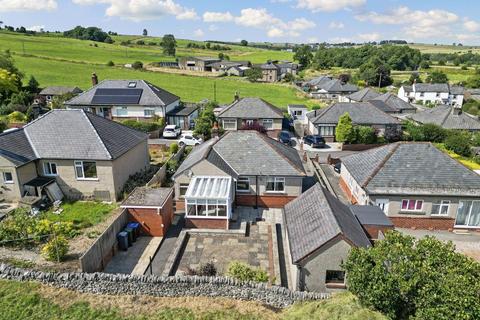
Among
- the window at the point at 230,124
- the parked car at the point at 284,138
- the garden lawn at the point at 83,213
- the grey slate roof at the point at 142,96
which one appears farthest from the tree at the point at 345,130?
the garden lawn at the point at 83,213

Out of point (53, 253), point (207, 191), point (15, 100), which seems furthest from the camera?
point (15, 100)

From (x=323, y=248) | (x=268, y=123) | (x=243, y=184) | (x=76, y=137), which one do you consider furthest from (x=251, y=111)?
(x=323, y=248)

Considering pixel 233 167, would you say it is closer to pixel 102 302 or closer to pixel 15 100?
pixel 102 302

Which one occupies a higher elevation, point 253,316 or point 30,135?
point 30,135

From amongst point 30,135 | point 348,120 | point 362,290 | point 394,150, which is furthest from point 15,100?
point 362,290

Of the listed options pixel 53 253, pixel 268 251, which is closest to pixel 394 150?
pixel 268 251

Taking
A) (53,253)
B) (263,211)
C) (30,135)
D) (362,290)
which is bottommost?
(263,211)

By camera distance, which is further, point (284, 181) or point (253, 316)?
point (284, 181)

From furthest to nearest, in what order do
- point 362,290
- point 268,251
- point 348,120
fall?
point 348,120 → point 268,251 → point 362,290
